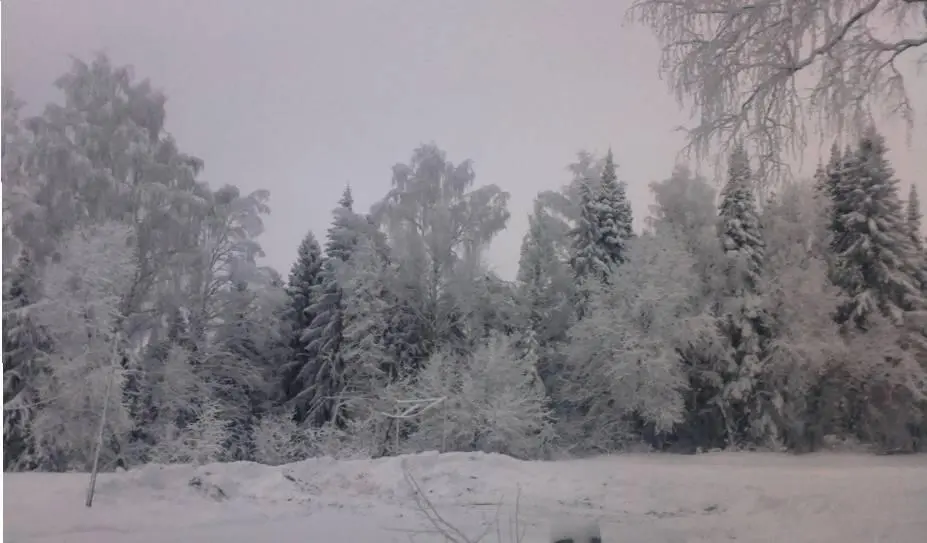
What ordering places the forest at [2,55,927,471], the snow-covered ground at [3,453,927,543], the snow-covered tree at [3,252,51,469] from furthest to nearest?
the snow-covered tree at [3,252,51,469] → the forest at [2,55,927,471] → the snow-covered ground at [3,453,927,543]

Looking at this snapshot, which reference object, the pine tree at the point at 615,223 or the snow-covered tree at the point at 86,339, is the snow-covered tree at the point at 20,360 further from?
the pine tree at the point at 615,223

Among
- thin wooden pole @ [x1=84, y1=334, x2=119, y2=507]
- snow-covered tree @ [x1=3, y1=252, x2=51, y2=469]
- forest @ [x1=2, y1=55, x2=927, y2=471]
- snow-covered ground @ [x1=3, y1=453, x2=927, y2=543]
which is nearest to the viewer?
snow-covered ground @ [x1=3, y1=453, x2=927, y2=543]

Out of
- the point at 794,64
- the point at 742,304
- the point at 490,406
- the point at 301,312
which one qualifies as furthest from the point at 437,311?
the point at 794,64

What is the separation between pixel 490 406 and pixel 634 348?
1.47 feet

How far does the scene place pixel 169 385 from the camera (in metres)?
2.32

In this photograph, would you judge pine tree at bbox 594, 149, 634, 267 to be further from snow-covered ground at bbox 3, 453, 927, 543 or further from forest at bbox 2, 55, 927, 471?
snow-covered ground at bbox 3, 453, 927, 543

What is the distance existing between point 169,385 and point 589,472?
1330mm

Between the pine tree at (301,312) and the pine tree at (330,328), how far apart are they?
1cm

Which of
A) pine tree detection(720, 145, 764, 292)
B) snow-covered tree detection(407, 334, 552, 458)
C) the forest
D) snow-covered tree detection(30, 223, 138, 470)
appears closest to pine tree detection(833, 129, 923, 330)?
the forest

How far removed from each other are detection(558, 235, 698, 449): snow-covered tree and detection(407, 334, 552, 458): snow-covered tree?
105 mm

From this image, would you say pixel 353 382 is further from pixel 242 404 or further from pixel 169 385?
pixel 169 385

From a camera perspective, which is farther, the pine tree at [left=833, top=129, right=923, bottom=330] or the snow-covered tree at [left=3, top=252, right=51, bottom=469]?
the snow-covered tree at [left=3, top=252, right=51, bottom=469]

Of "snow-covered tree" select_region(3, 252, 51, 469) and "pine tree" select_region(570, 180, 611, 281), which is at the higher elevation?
"pine tree" select_region(570, 180, 611, 281)

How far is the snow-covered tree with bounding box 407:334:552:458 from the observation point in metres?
2.13
